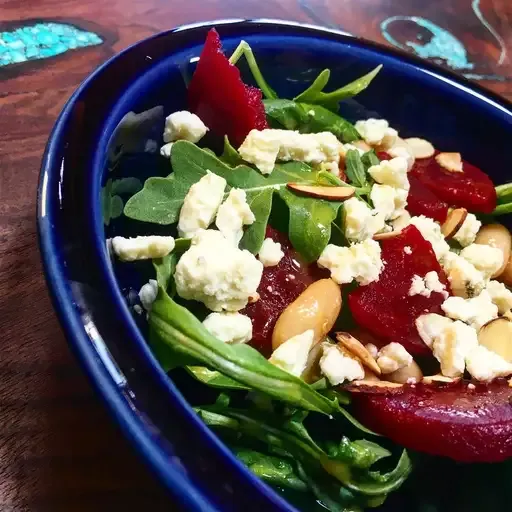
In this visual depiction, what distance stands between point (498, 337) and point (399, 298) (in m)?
0.12

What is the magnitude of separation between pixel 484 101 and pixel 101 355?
28.5 inches

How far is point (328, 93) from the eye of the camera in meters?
0.96

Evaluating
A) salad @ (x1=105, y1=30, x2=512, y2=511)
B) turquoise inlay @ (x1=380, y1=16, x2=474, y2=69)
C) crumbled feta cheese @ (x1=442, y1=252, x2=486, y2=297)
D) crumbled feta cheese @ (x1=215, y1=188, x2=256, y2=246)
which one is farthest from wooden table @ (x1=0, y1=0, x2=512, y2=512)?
crumbled feta cheese @ (x1=442, y1=252, x2=486, y2=297)

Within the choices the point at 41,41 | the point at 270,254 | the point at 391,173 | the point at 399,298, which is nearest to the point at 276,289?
the point at 270,254

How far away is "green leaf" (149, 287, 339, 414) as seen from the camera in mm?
597

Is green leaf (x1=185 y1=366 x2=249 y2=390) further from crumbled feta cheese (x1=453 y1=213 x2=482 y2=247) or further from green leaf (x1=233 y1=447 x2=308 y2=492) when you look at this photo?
crumbled feta cheese (x1=453 y1=213 x2=482 y2=247)

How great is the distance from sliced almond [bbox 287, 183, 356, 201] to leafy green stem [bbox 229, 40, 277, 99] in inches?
7.5

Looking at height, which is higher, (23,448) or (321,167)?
(321,167)

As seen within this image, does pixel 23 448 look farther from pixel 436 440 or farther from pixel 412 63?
pixel 412 63

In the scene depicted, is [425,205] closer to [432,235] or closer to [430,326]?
[432,235]

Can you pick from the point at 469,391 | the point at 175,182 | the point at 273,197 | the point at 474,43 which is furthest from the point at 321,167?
the point at 474,43

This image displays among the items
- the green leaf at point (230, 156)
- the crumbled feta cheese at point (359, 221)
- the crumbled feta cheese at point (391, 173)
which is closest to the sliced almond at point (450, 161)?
the crumbled feta cheese at point (391, 173)

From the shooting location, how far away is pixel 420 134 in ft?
3.37

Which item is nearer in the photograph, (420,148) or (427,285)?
(427,285)
